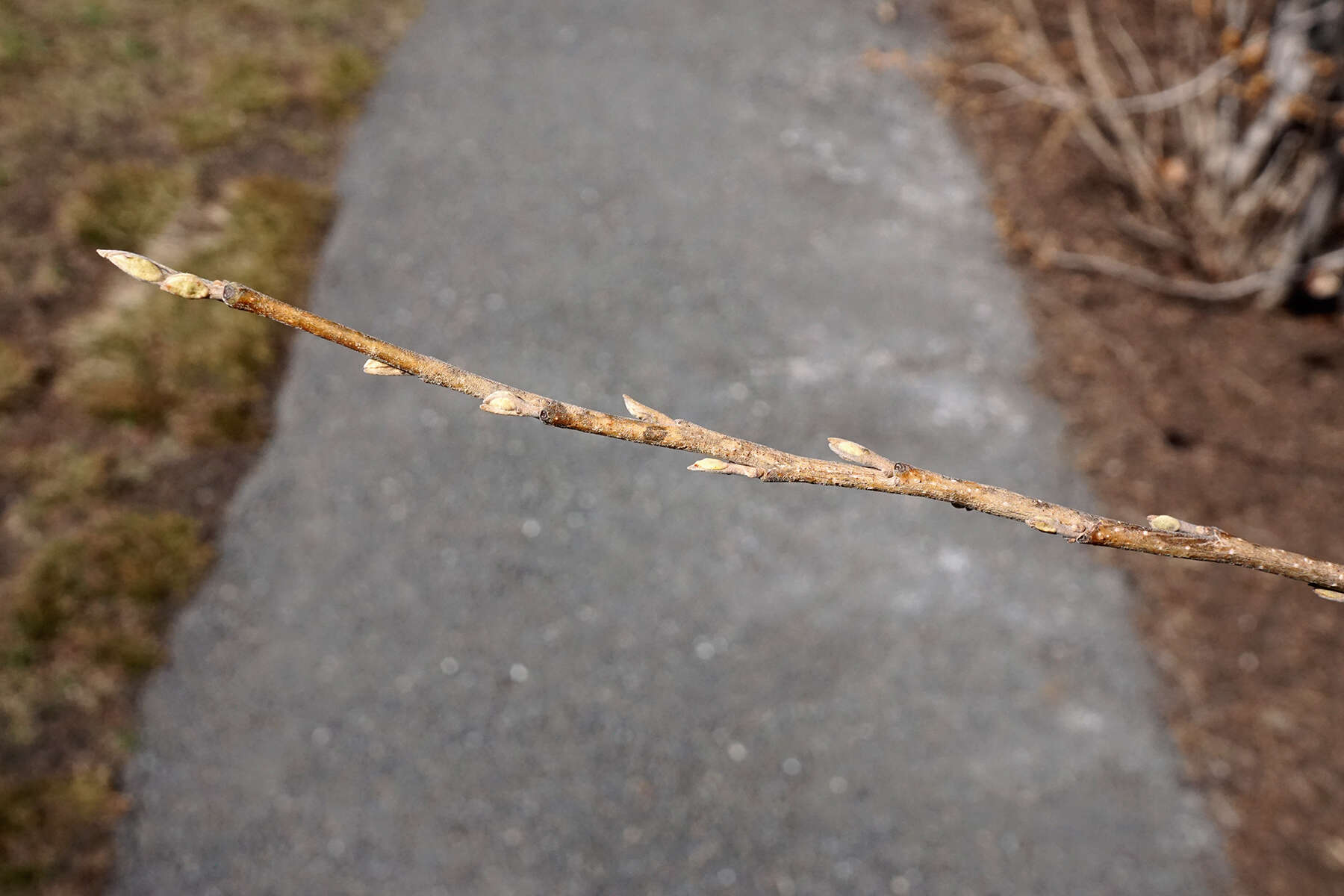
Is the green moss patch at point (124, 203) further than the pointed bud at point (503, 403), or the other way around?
the green moss patch at point (124, 203)

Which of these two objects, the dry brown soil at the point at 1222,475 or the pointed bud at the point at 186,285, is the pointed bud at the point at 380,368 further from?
the dry brown soil at the point at 1222,475

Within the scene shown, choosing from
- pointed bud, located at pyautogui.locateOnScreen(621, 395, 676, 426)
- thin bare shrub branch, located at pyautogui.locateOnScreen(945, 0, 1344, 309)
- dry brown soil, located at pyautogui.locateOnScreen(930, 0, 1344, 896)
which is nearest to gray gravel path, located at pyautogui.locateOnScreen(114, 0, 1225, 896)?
dry brown soil, located at pyautogui.locateOnScreen(930, 0, 1344, 896)

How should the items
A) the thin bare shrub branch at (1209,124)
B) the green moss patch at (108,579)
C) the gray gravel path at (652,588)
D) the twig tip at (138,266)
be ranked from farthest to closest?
the thin bare shrub branch at (1209,124), the green moss patch at (108,579), the gray gravel path at (652,588), the twig tip at (138,266)

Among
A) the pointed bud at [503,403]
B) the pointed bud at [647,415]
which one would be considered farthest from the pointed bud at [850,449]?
the pointed bud at [503,403]

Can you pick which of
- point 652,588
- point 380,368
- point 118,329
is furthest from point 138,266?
point 118,329

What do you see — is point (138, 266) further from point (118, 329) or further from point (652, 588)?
point (118, 329)
